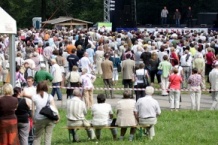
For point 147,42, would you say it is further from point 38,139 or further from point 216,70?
point 38,139

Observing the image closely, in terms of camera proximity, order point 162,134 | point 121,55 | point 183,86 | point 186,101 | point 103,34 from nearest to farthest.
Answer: point 162,134
point 186,101
point 183,86
point 121,55
point 103,34

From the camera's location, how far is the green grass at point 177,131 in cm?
1943

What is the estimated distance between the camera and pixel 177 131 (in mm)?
21375

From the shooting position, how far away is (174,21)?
2421 inches

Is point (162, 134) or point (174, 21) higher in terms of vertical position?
point (174, 21)

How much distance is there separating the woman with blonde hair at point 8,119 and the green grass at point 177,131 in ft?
10.5

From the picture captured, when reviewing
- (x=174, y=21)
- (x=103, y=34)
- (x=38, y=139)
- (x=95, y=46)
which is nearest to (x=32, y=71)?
(x=38, y=139)

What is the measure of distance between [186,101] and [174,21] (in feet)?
111

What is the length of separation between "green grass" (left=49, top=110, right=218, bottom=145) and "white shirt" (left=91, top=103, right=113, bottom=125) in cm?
52

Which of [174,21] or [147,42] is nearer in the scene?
[147,42]

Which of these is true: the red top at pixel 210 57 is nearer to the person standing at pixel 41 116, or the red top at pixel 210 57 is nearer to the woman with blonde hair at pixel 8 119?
the person standing at pixel 41 116

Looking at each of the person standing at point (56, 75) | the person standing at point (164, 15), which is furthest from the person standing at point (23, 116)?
the person standing at point (164, 15)

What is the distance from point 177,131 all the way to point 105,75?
266 inches

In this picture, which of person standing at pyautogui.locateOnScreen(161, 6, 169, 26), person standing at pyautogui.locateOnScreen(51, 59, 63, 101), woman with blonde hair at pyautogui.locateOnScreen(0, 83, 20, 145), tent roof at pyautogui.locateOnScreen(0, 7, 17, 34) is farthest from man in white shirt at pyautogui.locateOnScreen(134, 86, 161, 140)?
person standing at pyautogui.locateOnScreen(161, 6, 169, 26)
